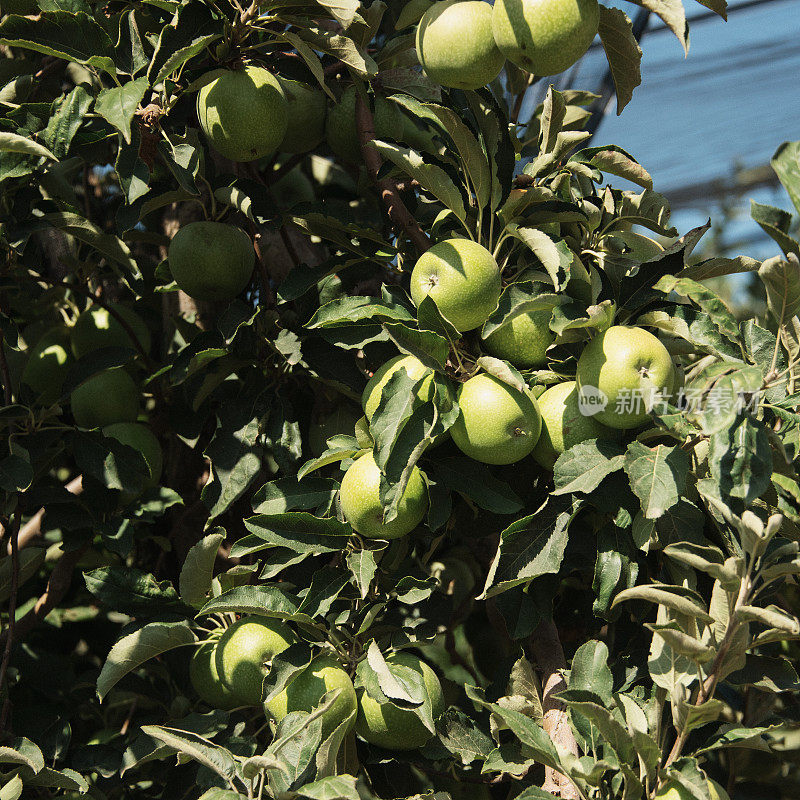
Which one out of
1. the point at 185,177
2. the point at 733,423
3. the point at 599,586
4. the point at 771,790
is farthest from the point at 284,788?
the point at 771,790

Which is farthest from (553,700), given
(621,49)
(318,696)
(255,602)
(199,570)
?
(621,49)

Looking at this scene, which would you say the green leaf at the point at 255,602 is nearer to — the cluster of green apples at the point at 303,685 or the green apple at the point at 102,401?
the cluster of green apples at the point at 303,685

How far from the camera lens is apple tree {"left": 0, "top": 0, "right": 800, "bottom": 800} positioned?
0.94 m

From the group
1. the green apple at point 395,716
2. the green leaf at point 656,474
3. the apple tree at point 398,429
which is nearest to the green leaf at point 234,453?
the apple tree at point 398,429

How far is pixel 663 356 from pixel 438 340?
0.27 metres

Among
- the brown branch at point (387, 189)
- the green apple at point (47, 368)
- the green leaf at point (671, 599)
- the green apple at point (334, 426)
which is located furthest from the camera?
the green apple at point (47, 368)

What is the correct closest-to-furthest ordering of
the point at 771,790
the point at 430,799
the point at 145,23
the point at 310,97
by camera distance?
the point at 430,799 < the point at 145,23 < the point at 310,97 < the point at 771,790

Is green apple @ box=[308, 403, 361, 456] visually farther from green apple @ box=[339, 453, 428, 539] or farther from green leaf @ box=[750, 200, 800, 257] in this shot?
green leaf @ box=[750, 200, 800, 257]

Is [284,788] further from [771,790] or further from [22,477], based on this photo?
[771,790]

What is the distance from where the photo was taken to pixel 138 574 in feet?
3.93

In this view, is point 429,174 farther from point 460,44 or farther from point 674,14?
point 674,14

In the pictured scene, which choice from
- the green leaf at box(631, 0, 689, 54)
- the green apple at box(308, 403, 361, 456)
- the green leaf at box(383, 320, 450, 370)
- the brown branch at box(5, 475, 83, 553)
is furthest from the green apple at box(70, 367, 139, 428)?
the green leaf at box(631, 0, 689, 54)

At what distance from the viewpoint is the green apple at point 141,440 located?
1.41 meters

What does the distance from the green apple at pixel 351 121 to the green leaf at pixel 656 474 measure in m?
0.75
